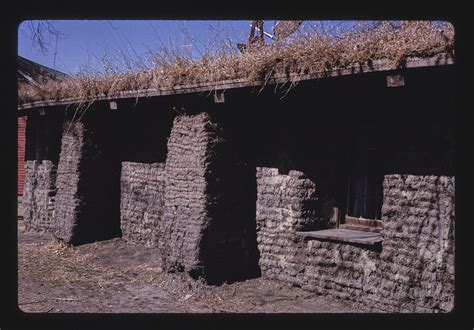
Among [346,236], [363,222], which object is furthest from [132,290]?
[363,222]

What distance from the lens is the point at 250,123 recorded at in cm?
753

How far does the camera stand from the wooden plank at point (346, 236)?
5899 millimetres

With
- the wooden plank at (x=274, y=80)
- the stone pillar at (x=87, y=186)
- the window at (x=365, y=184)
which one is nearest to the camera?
the wooden plank at (x=274, y=80)

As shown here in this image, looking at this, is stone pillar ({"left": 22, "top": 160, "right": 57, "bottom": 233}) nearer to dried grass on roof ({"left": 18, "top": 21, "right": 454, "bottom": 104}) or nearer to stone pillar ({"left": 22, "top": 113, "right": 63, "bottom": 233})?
stone pillar ({"left": 22, "top": 113, "right": 63, "bottom": 233})

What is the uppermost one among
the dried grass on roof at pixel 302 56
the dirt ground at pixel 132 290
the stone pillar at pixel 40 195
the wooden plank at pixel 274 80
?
the dried grass on roof at pixel 302 56

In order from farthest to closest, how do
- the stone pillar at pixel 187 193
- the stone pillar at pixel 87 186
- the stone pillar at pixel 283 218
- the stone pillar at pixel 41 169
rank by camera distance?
the stone pillar at pixel 41 169 → the stone pillar at pixel 87 186 → the stone pillar at pixel 187 193 → the stone pillar at pixel 283 218

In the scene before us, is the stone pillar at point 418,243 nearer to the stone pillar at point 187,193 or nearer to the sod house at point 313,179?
the sod house at point 313,179

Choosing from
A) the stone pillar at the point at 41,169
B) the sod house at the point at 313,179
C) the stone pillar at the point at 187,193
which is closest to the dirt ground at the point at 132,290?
the sod house at the point at 313,179

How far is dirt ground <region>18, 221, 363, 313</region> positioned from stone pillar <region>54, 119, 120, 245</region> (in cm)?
61

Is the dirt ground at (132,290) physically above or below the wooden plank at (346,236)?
below

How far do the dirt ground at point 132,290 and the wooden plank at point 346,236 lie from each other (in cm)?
79

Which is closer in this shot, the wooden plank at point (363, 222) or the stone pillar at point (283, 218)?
the wooden plank at point (363, 222)

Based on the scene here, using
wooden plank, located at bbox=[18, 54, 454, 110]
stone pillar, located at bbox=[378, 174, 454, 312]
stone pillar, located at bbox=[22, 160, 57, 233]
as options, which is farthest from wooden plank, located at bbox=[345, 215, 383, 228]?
stone pillar, located at bbox=[22, 160, 57, 233]

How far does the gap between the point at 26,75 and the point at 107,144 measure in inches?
289
